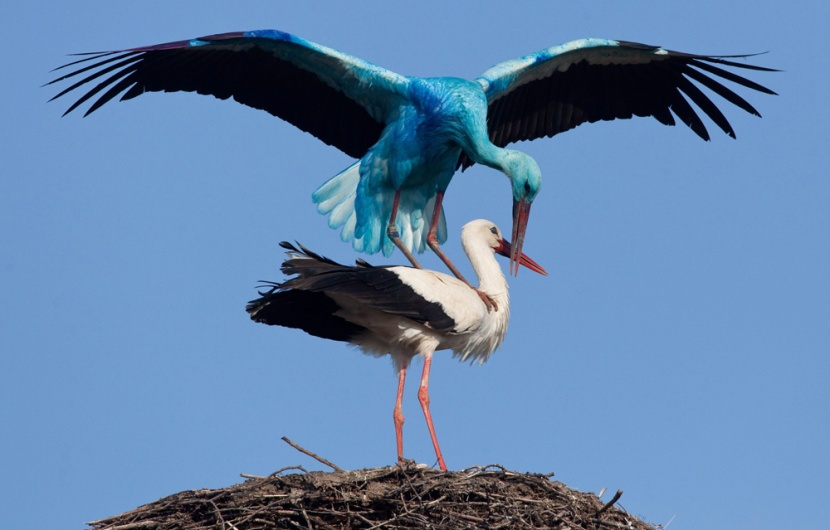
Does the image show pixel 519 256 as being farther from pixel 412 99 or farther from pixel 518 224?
pixel 412 99

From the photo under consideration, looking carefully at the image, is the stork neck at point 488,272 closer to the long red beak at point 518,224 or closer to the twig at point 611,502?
the long red beak at point 518,224

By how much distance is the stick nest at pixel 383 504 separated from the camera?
29.5 feet

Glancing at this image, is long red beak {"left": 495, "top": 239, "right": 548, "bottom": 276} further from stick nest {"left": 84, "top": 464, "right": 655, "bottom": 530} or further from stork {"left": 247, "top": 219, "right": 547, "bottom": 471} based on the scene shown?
stick nest {"left": 84, "top": 464, "right": 655, "bottom": 530}

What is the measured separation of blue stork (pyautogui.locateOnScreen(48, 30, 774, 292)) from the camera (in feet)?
39.6

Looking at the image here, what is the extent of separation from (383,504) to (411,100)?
4.35 m

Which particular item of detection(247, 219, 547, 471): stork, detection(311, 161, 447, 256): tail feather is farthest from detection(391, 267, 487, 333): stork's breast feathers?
detection(311, 161, 447, 256): tail feather

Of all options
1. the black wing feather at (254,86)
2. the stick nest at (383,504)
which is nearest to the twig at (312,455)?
the stick nest at (383,504)

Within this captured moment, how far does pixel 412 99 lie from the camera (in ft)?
40.5

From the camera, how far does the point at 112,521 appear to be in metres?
9.52

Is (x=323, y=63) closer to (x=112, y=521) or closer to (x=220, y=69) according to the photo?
(x=220, y=69)

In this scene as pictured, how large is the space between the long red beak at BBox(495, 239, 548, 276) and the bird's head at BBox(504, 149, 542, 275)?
70mm

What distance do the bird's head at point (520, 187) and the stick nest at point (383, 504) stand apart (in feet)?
8.68

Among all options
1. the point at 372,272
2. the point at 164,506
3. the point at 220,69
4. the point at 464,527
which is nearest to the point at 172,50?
the point at 220,69

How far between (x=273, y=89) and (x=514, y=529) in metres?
5.46
